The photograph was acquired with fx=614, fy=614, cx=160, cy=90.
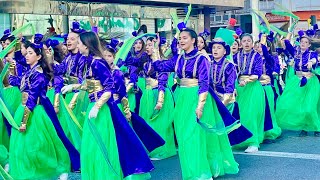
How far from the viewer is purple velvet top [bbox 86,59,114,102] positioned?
239 inches

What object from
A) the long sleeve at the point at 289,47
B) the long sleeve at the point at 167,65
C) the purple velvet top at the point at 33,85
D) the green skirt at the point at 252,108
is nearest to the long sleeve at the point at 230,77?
the long sleeve at the point at 167,65

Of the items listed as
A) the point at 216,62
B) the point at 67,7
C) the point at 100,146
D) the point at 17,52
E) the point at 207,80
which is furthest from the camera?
the point at 67,7

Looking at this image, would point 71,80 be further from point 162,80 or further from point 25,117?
point 25,117

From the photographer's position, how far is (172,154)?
28.7ft

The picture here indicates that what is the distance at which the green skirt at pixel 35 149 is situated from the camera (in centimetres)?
675

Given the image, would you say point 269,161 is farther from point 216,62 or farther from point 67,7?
point 67,7

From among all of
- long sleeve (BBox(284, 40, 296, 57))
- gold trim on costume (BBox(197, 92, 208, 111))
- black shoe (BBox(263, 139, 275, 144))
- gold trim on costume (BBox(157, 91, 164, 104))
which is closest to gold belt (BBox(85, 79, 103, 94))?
gold trim on costume (BBox(197, 92, 208, 111))

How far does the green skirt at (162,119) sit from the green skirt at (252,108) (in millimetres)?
986

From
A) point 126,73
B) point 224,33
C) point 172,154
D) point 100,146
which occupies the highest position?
point 224,33

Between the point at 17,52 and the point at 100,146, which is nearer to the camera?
the point at 100,146

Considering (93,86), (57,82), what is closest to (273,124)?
(57,82)

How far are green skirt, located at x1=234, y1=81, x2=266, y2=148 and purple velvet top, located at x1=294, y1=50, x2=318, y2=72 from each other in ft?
4.20

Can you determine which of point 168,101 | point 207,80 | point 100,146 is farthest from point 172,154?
point 100,146

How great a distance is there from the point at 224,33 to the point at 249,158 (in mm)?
1694
